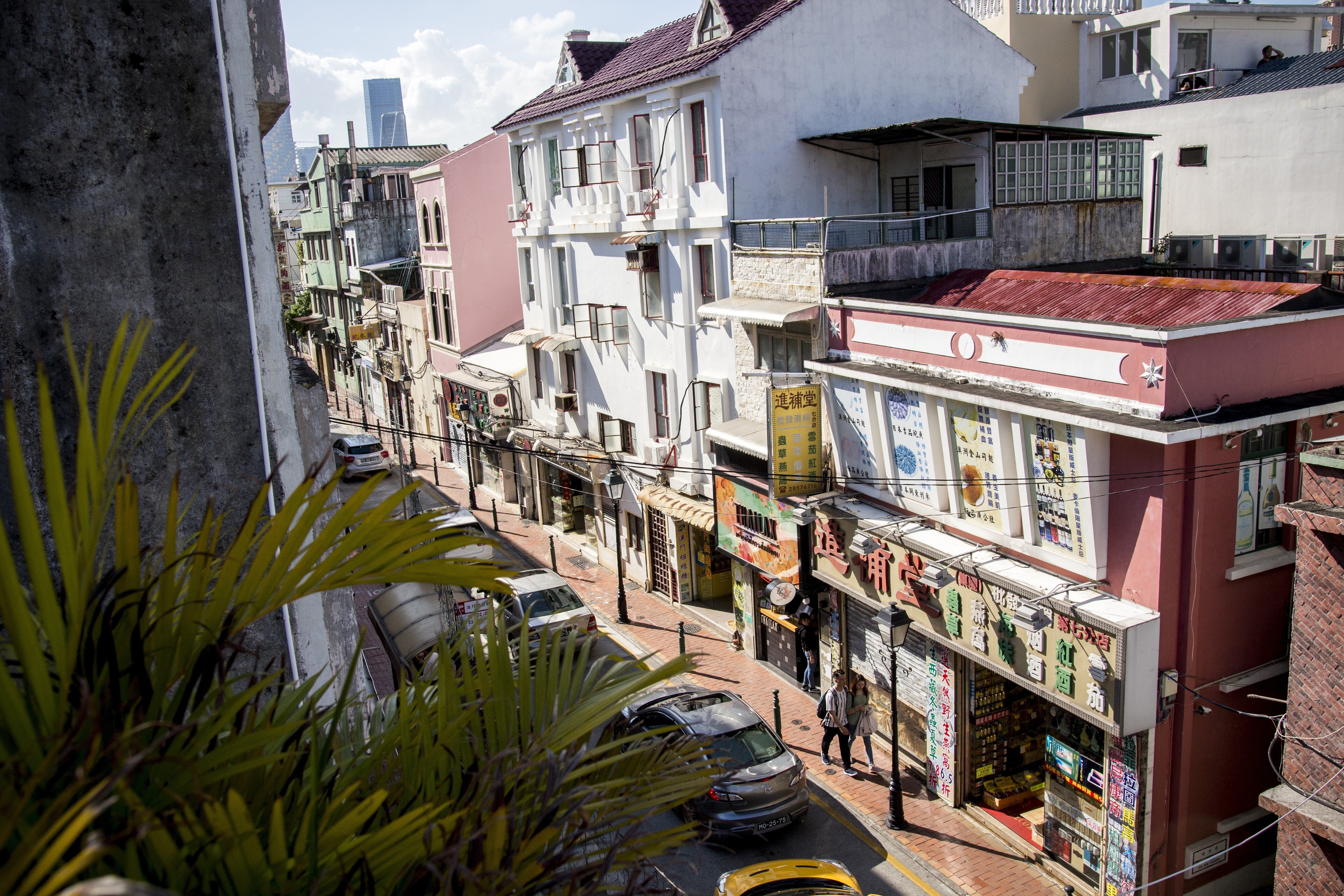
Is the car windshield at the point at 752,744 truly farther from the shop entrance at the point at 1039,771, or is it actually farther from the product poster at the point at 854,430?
the product poster at the point at 854,430

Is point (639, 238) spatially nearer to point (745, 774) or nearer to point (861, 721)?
point (861, 721)

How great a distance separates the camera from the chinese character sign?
17.2 metres

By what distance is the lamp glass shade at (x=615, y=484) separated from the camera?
23375mm

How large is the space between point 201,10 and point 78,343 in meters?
1.64

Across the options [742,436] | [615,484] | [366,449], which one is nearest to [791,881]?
[742,436]

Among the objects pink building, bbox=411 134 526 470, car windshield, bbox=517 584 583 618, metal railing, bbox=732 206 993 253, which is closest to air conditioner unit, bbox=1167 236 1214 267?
metal railing, bbox=732 206 993 253

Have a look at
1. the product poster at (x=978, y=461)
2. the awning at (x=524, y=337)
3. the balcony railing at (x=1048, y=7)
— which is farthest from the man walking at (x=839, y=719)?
the balcony railing at (x=1048, y=7)

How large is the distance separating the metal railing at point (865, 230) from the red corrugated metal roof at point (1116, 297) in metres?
1.42

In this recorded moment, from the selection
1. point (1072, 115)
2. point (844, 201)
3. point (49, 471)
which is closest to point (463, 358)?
point (844, 201)

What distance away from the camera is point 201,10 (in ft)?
15.1

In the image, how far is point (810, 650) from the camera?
1884 cm

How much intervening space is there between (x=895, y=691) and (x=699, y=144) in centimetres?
1227

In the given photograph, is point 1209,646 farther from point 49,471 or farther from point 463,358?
point 463,358

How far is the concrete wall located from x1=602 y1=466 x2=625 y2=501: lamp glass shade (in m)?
12.6
